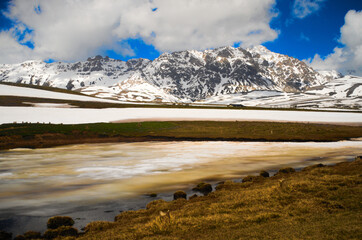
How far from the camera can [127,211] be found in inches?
569

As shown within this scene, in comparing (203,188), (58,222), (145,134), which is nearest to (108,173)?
(203,188)

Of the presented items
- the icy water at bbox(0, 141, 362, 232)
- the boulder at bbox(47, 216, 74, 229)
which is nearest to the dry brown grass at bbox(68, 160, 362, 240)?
the boulder at bbox(47, 216, 74, 229)

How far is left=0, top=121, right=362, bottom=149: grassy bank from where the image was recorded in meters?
46.7

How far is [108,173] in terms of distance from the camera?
24.6 m

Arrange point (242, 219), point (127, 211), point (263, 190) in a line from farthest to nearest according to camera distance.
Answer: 1. point (263, 190)
2. point (127, 211)
3. point (242, 219)

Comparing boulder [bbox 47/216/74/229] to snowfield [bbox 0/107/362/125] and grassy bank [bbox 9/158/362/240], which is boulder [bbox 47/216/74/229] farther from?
snowfield [bbox 0/107/362/125]

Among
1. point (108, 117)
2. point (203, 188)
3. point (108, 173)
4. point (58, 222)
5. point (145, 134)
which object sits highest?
point (108, 117)

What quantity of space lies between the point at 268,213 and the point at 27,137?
48.1 metres

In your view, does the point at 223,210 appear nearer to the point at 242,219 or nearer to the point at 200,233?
the point at 242,219

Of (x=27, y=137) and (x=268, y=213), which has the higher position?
(x=27, y=137)

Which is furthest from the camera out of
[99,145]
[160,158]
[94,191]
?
[99,145]

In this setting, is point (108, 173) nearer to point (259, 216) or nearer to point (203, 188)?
point (203, 188)

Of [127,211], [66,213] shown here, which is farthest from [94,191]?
[127,211]

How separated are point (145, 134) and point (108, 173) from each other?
29.3 m
